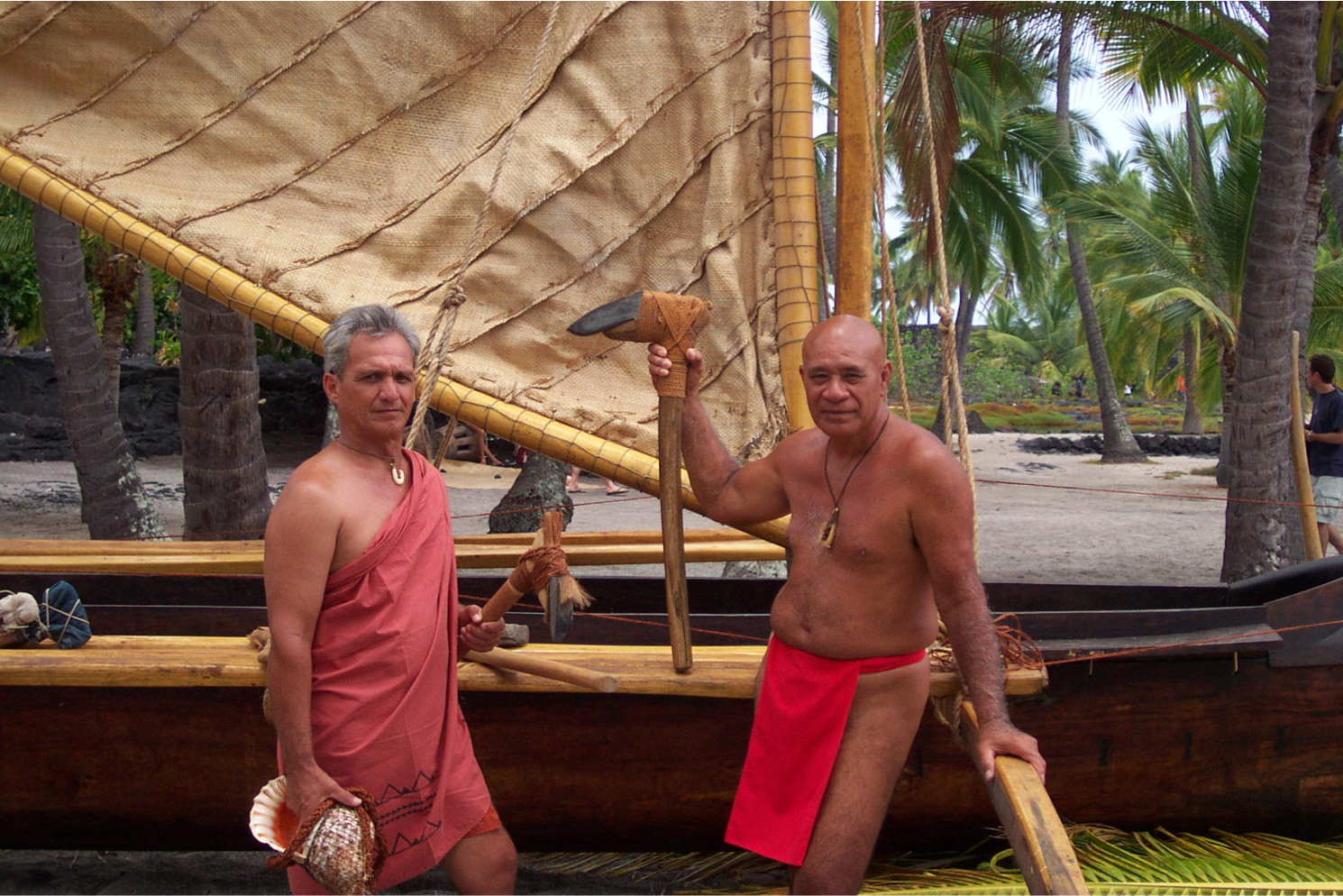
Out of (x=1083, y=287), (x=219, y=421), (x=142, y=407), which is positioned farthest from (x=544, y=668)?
(x=1083, y=287)

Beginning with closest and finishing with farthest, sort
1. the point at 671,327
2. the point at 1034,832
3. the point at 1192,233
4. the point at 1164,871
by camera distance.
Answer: the point at 1034,832
the point at 671,327
the point at 1164,871
the point at 1192,233

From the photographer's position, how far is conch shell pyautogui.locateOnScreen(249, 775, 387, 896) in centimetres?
190

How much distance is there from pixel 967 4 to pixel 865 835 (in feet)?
24.2

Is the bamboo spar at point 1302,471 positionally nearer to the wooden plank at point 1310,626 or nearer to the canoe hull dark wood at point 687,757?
the wooden plank at point 1310,626

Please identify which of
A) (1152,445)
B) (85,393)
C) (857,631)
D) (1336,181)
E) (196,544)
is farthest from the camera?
(1152,445)

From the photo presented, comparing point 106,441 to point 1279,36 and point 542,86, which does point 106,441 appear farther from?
point 1279,36

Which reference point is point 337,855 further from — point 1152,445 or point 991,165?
point 1152,445

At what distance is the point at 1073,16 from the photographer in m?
8.26

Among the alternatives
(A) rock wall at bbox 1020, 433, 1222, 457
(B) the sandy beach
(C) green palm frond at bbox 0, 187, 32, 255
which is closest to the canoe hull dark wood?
(B) the sandy beach

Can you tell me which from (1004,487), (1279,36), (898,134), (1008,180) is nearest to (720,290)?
(1279,36)

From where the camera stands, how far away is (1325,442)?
6.82 meters

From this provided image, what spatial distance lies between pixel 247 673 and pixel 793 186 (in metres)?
1.90

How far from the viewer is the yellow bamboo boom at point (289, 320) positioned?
9.76ft

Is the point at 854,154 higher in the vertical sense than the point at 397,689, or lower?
higher
